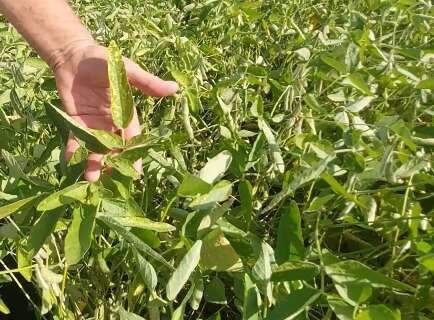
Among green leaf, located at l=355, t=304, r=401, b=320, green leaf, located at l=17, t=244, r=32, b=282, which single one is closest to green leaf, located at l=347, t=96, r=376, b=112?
green leaf, located at l=355, t=304, r=401, b=320

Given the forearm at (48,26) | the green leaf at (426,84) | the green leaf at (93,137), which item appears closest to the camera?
the green leaf at (93,137)

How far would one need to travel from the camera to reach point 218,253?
0.72 meters

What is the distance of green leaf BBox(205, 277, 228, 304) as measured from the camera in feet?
2.45

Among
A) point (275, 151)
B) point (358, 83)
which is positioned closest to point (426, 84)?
point (358, 83)

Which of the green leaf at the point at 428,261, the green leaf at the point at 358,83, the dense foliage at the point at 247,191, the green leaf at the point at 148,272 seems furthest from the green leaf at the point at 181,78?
the green leaf at the point at 428,261

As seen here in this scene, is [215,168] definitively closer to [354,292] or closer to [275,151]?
[275,151]

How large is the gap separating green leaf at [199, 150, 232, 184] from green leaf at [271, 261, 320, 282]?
149 millimetres

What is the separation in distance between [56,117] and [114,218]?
155mm

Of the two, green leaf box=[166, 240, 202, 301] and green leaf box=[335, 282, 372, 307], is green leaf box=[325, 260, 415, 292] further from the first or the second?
green leaf box=[166, 240, 202, 301]

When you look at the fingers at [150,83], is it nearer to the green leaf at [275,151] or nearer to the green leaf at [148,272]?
the green leaf at [275,151]

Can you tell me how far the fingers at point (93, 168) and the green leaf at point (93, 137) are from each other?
0.13 feet

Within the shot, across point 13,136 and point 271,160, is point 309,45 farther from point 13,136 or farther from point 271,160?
point 13,136

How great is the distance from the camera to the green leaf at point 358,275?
Result: 625 millimetres

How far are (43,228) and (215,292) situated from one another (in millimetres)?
202
